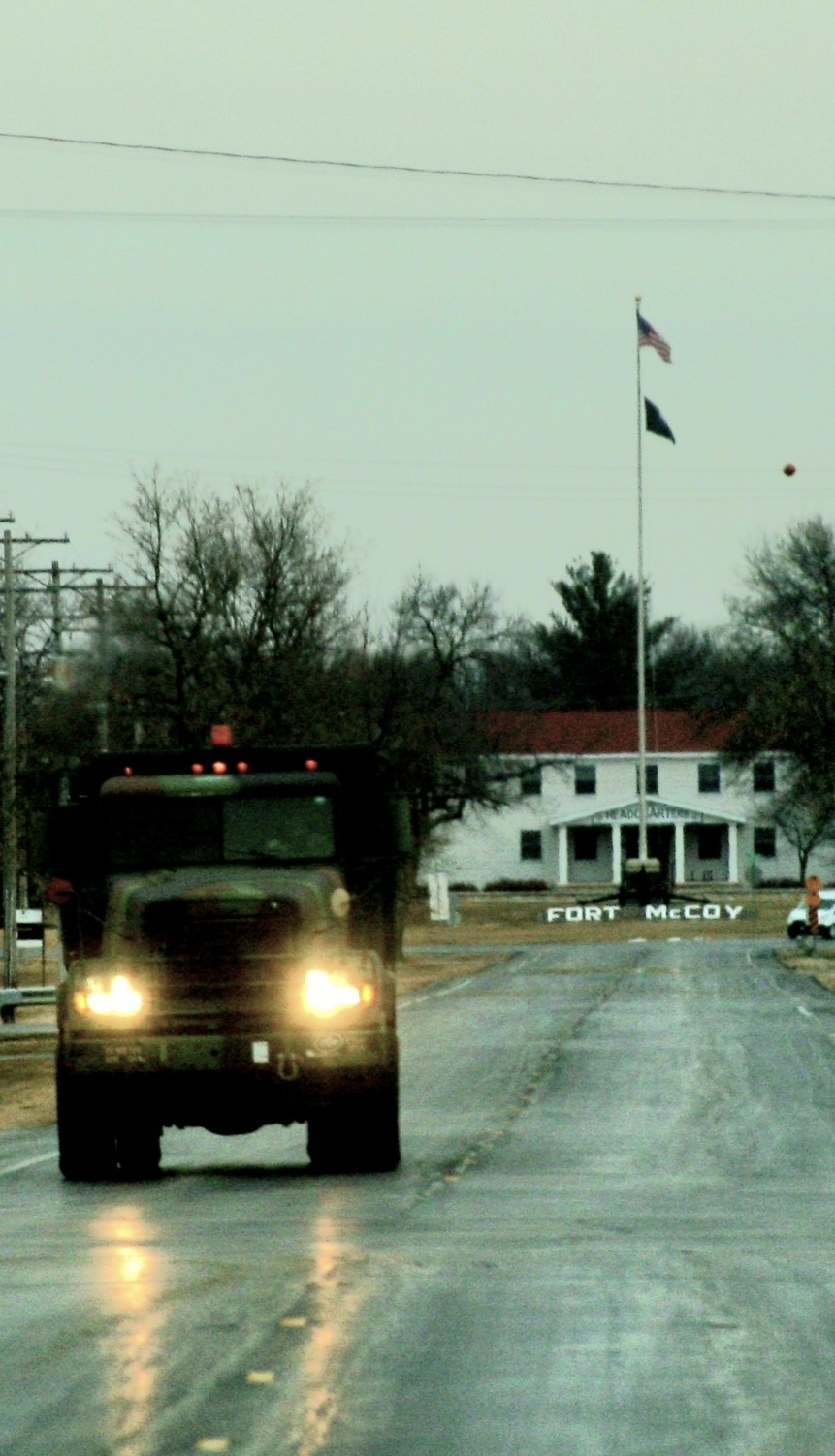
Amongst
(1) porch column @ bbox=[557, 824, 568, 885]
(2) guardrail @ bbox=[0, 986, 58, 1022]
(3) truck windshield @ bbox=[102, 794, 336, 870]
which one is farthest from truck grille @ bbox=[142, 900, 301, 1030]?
(1) porch column @ bbox=[557, 824, 568, 885]

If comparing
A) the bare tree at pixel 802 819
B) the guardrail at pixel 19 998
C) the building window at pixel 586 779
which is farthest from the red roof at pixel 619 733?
the guardrail at pixel 19 998

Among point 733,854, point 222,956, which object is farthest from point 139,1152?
point 733,854

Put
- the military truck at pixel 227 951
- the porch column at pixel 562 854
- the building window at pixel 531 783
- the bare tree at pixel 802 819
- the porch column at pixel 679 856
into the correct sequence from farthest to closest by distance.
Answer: the porch column at pixel 562 854, the porch column at pixel 679 856, the building window at pixel 531 783, the bare tree at pixel 802 819, the military truck at pixel 227 951

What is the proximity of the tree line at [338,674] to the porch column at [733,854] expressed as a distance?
18.3 feet

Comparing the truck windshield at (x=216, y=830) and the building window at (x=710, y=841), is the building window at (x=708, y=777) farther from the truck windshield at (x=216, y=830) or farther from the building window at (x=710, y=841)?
the truck windshield at (x=216, y=830)

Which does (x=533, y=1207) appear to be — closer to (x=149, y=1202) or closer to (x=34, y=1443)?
(x=149, y=1202)

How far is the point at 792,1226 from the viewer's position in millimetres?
13289

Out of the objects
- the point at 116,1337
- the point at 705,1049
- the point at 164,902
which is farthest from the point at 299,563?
the point at 116,1337

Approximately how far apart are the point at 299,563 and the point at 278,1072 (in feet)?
149

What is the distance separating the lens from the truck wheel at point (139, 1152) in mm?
16828

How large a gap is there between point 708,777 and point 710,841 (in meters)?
3.20

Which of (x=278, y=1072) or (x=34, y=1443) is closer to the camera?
(x=34, y=1443)

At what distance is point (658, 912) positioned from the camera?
8569 cm

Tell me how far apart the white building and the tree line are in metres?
3.29
